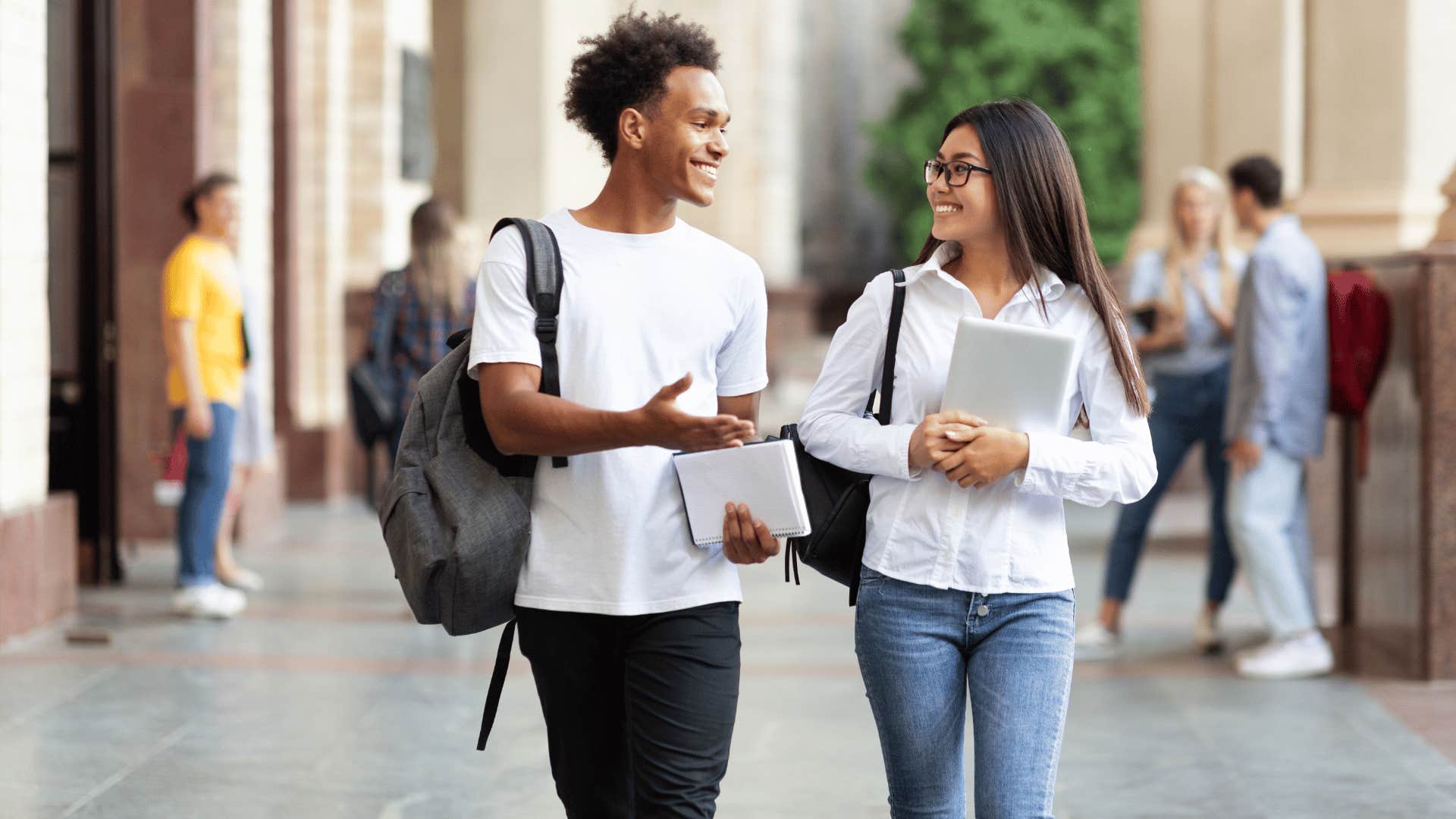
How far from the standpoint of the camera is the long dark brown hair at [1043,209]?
3.30m

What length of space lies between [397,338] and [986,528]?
5.52 m

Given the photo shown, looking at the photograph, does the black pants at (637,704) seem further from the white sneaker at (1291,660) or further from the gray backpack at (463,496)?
the white sneaker at (1291,660)

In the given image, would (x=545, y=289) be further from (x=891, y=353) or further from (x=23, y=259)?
(x=23, y=259)

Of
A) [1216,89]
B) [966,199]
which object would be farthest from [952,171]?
[1216,89]

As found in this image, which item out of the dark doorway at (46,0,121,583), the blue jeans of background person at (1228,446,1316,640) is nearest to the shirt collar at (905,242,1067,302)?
the blue jeans of background person at (1228,446,1316,640)

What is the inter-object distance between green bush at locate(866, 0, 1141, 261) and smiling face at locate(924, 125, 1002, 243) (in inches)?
1279

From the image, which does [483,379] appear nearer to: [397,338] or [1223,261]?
[397,338]

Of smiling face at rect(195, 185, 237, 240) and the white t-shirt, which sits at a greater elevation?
smiling face at rect(195, 185, 237, 240)

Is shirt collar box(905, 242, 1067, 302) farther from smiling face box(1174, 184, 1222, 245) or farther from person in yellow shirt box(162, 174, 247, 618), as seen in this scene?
person in yellow shirt box(162, 174, 247, 618)

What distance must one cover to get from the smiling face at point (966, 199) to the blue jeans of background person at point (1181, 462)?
4.67 m

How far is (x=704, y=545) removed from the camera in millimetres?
3281

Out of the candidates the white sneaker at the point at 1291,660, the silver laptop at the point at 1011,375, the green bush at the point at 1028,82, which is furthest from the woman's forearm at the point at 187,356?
the green bush at the point at 1028,82

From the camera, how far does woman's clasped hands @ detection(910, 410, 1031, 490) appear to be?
10.4 ft

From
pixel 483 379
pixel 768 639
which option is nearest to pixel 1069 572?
pixel 483 379
